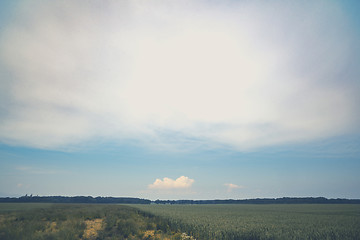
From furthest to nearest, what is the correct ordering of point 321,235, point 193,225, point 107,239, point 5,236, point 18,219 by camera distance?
1. point 18,219
2. point 193,225
3. point 107,239
4. point 5,236
5. point 321,235

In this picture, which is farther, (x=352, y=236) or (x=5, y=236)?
(x=5, y=236)

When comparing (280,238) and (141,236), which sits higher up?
(280,238)

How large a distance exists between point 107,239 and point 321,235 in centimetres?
1523

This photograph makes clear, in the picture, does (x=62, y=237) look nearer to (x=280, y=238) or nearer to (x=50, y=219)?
(x=50, y=219)

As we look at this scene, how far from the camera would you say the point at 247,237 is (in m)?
12.8

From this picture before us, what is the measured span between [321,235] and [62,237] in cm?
1779

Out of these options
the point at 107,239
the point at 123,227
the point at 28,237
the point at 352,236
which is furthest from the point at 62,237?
the point at 352,236

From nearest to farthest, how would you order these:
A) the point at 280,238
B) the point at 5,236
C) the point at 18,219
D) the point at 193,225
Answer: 1. the point at 280,238
2. the point at 5,236
3. the point at 193,225
4. the point at 18,219

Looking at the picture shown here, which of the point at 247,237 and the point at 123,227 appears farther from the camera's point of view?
the point at 123,227

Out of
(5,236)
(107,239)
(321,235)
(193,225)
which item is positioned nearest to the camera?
(321,235)

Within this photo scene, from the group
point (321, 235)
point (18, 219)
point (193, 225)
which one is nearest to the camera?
point (321, 235)

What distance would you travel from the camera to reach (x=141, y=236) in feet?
50.5

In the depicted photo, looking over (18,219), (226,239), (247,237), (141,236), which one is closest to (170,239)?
(141,236)

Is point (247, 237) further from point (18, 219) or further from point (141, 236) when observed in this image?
point (18, 219)
